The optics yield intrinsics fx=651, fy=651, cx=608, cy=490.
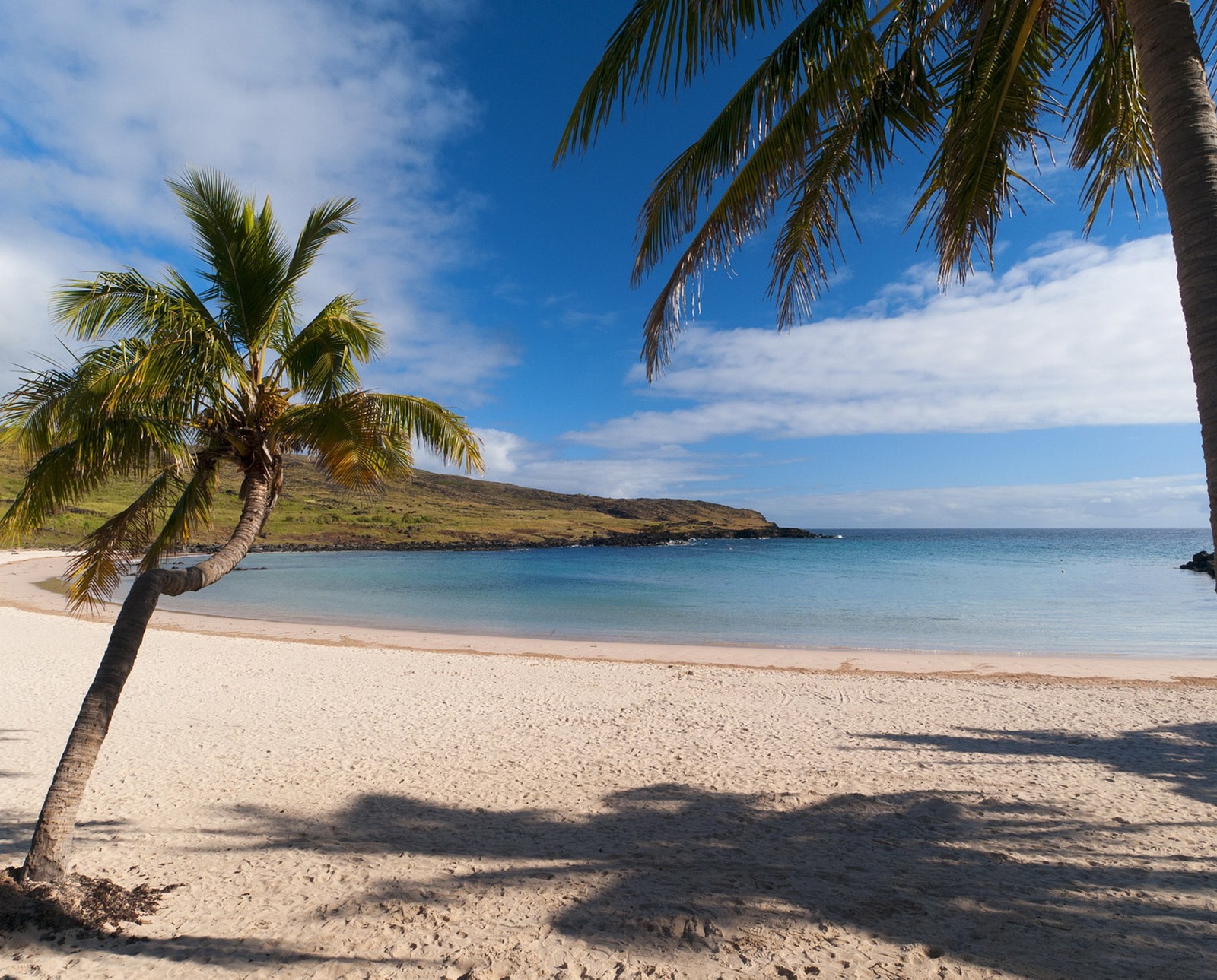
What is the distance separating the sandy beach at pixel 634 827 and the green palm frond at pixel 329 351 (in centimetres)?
356

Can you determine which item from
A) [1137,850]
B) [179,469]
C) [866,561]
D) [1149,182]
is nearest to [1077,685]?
[1137,850]

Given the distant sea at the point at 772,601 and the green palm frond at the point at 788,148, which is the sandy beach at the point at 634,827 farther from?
the distant sea at the point at 772,601

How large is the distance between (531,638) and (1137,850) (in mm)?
15125

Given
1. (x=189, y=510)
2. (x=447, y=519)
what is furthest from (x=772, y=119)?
(x=447, y=519)

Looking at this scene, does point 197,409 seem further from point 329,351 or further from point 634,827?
point 634,827

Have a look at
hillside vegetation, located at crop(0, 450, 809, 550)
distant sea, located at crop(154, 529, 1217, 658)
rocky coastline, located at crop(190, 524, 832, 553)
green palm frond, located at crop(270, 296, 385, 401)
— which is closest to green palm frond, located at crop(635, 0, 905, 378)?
green palm frond, located at crop(270, 296, 385, 401)

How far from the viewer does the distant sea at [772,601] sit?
62.1ft

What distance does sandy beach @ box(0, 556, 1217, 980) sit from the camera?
3.47 meters

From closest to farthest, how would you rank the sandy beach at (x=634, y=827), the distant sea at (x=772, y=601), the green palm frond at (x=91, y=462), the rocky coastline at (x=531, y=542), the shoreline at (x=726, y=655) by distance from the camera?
the sandy beach at (x=634, y=827)
the green palm frond at (x=91, y=462)
the shoreline at (x=726, y=655)
the distant sea at (x=772, y=601)
the rocky coastline at (x=531, y=542)

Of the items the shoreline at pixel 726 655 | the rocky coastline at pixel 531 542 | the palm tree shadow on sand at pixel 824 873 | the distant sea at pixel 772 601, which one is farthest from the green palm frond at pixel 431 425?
the rocky coastline at pixel 531 542

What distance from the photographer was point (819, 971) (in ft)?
10.8

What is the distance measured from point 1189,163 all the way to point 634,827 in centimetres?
531

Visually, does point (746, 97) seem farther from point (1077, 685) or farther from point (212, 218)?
point (1077, 685)

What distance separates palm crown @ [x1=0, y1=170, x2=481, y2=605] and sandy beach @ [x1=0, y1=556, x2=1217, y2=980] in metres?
2.46
